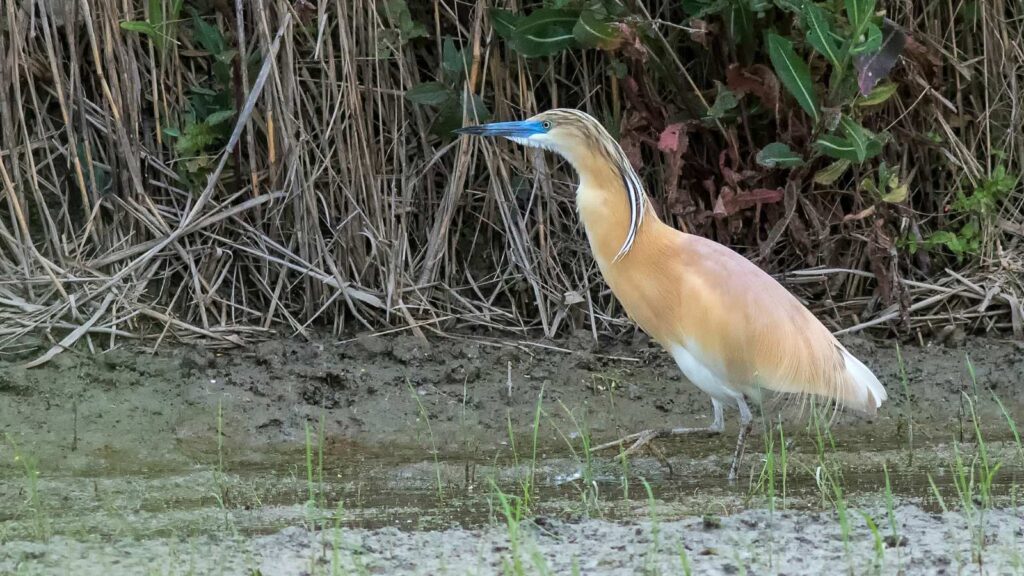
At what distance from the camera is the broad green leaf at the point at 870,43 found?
5.34m

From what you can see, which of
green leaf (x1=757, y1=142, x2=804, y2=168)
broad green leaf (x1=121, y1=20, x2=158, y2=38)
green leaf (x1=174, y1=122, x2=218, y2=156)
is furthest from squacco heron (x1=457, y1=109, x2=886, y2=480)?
broad green leaf (x1=121, y1=20, x2=158, y2=38)

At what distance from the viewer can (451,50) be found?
19.6ft

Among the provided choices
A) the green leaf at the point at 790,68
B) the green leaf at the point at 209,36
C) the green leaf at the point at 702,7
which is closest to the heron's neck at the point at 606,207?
the green leaf at the point at 790,68

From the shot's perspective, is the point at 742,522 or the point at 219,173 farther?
the point at 219,173

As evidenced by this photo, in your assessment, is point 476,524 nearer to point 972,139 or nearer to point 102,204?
point 102,204

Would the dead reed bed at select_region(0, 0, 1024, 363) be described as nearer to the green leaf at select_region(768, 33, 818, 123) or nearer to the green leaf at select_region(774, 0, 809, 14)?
the green leaf at select_region(768, 33, 818, 123)

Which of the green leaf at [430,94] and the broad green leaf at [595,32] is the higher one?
the broad green leaf at [595,32]

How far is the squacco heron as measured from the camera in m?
4.98

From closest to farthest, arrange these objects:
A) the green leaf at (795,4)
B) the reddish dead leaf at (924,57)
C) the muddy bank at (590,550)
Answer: the muddy bank at (590,550) → the green leaf at (795,4) → the reddish dead leaf at (924,57)

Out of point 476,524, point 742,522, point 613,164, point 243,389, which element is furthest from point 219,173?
point 742,522

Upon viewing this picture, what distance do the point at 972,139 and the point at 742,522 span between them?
3.39 m

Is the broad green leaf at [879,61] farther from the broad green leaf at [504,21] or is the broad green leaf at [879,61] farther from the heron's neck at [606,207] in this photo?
the broad green leaf at [504,21]

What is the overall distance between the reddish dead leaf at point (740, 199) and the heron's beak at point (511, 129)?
1171 millimetres

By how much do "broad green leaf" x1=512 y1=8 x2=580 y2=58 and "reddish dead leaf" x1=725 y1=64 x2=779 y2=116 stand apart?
745mm
